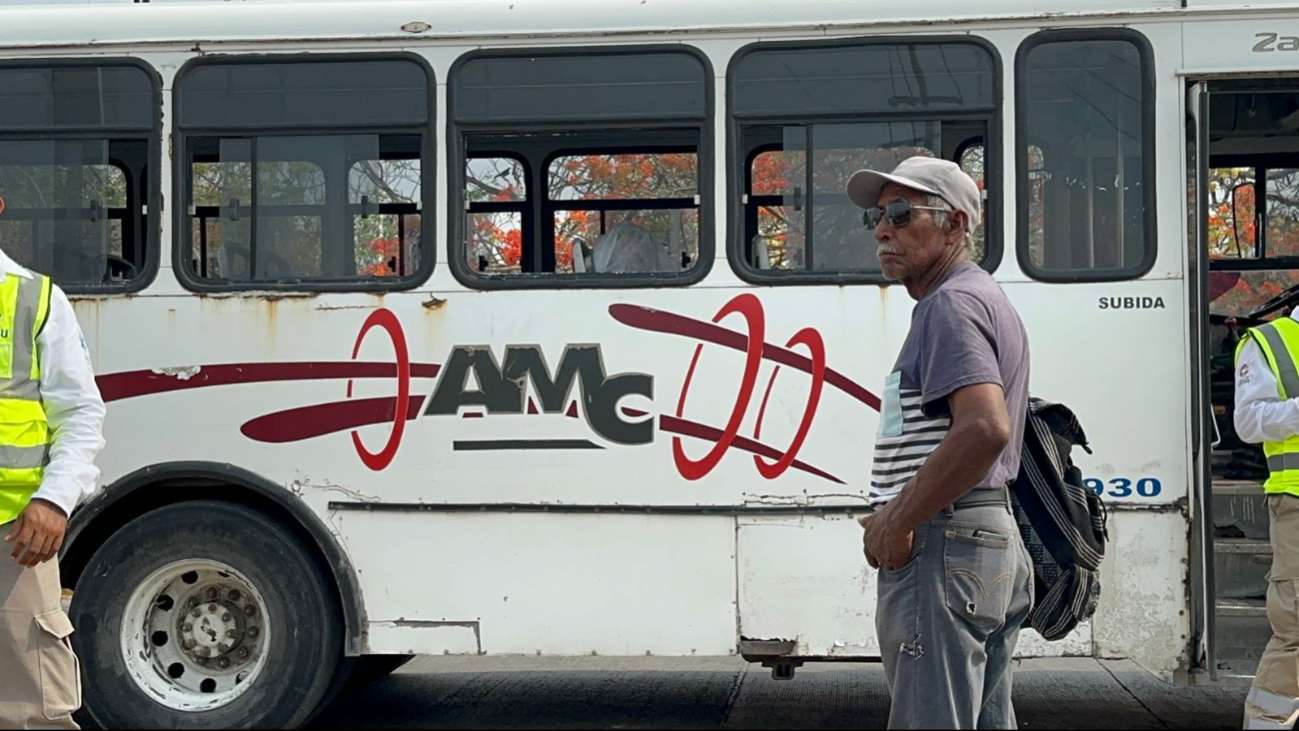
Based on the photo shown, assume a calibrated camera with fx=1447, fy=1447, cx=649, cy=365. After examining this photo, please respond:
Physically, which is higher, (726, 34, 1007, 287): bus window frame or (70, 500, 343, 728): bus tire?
(726, 34, 1007, 287): bus window frame

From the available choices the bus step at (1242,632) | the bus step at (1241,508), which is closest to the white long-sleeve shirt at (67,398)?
the bus step at (1242,632)

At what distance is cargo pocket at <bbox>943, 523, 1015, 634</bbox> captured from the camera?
10.4 feet

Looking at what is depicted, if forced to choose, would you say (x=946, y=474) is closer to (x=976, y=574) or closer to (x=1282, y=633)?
(x=976, y=574)

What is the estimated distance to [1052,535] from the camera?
3.41 m

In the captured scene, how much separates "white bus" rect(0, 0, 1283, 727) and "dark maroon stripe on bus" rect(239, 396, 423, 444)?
0.8 inches

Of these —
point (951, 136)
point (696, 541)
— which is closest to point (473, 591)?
point (696, 541)

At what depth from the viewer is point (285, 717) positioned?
18.5ft

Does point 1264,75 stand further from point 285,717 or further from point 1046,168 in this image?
point 285,717

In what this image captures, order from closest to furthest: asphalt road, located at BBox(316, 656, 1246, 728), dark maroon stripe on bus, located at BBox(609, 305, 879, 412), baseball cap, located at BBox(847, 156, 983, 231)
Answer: baseball cap, located at BBox(847, 156, 983, 231)
dark maroon stripe on bus, located at BBox(609, 305, 879, 412)
asphalt road, located at BBox(316, 656, 1246, 728)

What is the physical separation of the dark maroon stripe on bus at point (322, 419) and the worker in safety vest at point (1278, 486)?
309 cm

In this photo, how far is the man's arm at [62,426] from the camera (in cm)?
384

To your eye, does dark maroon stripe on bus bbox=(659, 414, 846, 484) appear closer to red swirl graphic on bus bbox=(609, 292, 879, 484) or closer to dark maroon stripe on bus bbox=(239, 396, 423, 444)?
red swirl graphic on bus bbox=(609, 292, 879, 484)

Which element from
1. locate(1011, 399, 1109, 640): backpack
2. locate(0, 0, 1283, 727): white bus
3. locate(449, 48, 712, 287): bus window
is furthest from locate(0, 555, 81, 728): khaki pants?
locate(1011, 399, 1109, 640): backpack

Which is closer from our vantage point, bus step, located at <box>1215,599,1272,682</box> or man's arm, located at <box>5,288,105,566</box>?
man's arm, located at <box>5,288,105,566</box>
